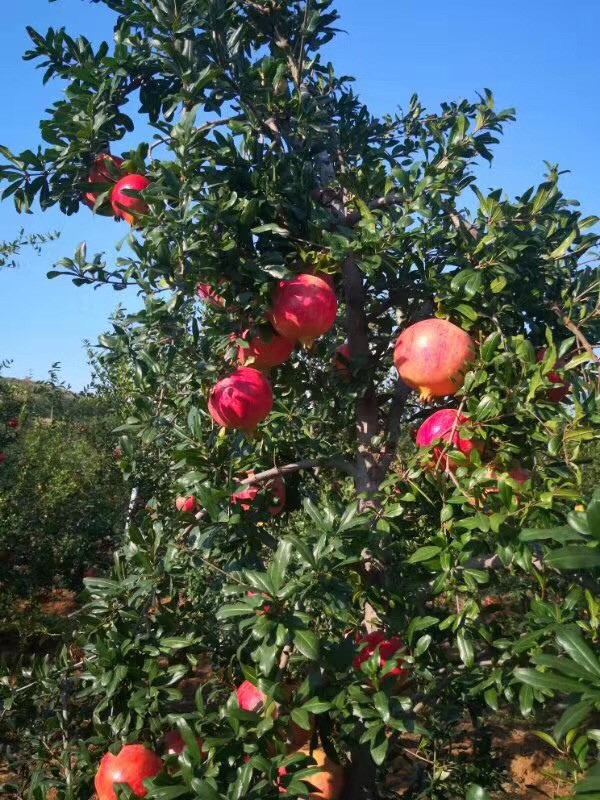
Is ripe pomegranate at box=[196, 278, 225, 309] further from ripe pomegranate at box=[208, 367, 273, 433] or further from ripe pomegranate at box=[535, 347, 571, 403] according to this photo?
ripe pomegranate at box=[535, 347, 571, 403]

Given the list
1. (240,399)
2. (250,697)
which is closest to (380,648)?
(250,697)

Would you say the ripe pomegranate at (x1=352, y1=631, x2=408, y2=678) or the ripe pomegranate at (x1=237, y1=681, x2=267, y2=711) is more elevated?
the ripe pomegranate at (x1=352, y1=631, x2=408, y2=678)

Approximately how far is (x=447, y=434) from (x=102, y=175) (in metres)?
1.08

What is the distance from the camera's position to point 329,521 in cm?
128

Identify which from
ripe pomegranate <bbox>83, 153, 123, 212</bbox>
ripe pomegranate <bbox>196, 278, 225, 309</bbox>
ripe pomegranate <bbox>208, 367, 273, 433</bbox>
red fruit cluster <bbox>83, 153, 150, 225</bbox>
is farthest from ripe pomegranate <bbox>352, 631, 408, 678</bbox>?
ripe pomegranate <bbox>83, 153, 123, 212</bbox>

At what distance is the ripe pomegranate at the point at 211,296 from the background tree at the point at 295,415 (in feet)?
0.04

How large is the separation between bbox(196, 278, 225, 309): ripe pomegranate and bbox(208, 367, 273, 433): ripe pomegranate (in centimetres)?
17

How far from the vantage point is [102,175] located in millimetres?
1542

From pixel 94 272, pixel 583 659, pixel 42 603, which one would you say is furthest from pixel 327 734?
pixel 42 603

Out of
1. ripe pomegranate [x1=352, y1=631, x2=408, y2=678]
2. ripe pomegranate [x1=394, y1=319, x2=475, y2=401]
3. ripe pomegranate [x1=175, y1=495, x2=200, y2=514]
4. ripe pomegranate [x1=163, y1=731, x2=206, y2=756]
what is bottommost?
ripe pomegranate [x1=163, y1=731, x2=206, y2=756]

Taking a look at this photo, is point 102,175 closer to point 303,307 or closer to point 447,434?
point 303,307

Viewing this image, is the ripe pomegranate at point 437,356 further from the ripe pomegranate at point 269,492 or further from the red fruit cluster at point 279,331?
the ripe pomegranate at point 269,492

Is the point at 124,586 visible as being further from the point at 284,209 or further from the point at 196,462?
the point at 284,209

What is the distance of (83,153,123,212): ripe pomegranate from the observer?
1479 millimetres
